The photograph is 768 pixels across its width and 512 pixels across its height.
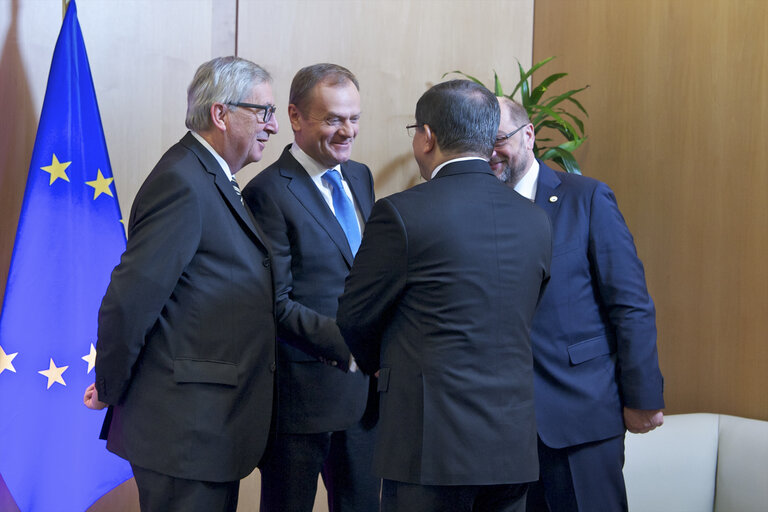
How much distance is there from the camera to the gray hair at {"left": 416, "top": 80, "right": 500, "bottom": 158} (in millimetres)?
1935

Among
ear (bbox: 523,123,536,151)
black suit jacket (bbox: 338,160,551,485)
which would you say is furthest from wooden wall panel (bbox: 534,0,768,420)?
black suit jacket (bbox: 338,160,551,485)

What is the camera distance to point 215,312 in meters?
2.04

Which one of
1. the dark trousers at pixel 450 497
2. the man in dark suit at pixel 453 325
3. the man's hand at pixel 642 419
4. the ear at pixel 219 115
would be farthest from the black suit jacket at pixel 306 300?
the man's hand at pixel 642 419

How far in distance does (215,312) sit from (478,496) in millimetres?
784

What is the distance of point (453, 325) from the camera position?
1797 mm

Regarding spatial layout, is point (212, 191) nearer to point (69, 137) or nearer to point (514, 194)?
point (514, 194)

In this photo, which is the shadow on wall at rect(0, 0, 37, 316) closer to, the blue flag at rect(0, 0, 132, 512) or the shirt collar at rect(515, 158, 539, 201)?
the blue flag at rect(0, 0, 132, 512)

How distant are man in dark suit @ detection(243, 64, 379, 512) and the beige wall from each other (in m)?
0.92

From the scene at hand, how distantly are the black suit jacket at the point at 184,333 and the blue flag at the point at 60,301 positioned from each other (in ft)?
2.36

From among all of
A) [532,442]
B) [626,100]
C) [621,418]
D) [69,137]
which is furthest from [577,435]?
[626,100]

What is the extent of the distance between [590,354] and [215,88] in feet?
4.31

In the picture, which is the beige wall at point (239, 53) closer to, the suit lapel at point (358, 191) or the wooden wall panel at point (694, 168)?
the wooden wall panel at point (694, 168)

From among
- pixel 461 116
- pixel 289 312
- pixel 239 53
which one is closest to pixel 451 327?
pixel 461 116

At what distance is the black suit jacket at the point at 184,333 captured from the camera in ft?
6.36
